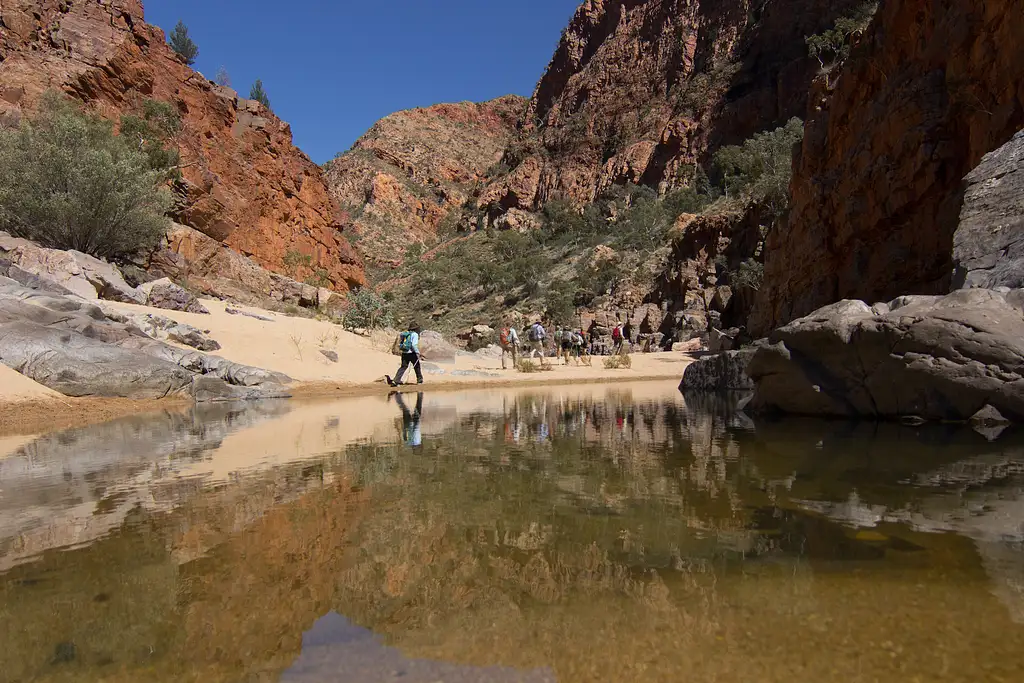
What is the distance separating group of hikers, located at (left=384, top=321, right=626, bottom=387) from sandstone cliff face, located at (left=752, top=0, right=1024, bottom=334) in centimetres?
736

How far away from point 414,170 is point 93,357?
81464 mm

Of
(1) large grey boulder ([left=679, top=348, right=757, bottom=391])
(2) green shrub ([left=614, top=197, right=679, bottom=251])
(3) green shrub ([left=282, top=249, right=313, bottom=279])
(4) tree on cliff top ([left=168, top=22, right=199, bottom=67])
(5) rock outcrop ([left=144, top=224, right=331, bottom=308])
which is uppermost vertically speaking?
(4) tree on cliff top ([left=168, top=22, right=199, bottom=67])

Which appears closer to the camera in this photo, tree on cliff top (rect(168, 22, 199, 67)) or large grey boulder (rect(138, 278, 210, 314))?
large grey boulder (rect(138, 278, 210, 314))

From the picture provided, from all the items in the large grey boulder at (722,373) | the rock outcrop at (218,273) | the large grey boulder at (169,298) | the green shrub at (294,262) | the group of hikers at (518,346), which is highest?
Result: the green shrub at (294,262)

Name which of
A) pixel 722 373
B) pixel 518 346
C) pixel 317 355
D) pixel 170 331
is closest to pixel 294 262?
pixel 518 346

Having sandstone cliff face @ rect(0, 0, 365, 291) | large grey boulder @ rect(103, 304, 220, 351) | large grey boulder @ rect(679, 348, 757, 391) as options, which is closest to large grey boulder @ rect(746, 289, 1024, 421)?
large grey boulder @ rect(679, 348, 757, 391)

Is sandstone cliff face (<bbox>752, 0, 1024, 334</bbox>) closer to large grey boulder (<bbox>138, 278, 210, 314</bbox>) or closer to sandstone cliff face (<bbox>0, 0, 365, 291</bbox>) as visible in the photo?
large grey boulder (<bbox>138, 278, 210, 314</bbox>)

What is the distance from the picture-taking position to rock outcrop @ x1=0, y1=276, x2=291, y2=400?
836cm

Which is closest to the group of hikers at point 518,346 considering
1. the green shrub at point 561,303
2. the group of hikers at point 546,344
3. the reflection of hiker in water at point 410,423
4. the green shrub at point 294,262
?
the group of hikers at point 546,344

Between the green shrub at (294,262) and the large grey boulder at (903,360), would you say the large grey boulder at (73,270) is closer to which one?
the large grey boulder at (903,360)

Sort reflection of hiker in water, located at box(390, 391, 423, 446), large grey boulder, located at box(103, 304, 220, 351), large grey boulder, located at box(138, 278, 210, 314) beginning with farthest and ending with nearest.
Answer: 1. large grey boulder, located at box(138, 278, 210, 314)
2. large grey boulder, located at box(103, 304, 220, 351)
3. reflection of hiker in water, located at box(390, 391, 423, 446)

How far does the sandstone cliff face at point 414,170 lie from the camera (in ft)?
247

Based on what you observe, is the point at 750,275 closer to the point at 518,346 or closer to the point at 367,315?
the point at 518,346

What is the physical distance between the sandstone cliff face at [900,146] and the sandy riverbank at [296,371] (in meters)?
5.72
